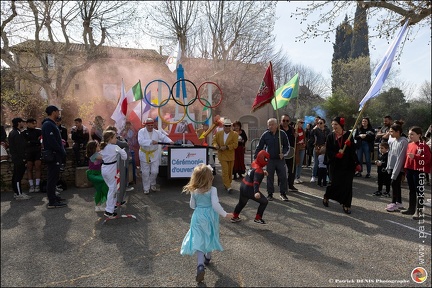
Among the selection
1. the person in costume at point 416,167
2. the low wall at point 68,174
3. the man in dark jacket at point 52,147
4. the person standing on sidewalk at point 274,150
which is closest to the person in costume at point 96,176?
the man in dark jacket at point 52,147

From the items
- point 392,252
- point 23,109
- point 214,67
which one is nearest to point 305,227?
point 392,252

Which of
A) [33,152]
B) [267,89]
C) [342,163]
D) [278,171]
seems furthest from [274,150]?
[33,152]

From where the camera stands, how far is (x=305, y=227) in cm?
476

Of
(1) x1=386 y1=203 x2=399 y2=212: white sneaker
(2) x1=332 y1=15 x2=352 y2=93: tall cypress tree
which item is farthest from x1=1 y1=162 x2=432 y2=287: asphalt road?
(2) x1=332 y1=15 x2=352 y2=93: tall cypress tree

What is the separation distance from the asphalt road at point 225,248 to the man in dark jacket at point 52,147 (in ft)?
0.96

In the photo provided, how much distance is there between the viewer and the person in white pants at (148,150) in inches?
271

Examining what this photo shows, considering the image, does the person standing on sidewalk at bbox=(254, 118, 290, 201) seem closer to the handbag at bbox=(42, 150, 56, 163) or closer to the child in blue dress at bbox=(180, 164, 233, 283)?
the child in blue dress at bbox=(180, 164, 233, 283)

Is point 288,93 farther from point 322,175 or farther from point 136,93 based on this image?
point 136,93

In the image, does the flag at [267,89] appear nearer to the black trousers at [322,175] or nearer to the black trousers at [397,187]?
the black trousers at [322,175]

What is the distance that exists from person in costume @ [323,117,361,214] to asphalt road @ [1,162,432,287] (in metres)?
0.31

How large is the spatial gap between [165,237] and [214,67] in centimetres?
1852

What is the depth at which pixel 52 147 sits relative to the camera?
553 cm

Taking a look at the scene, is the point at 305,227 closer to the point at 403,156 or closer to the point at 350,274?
the point at 350,274

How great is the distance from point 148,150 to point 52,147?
2.00 m
